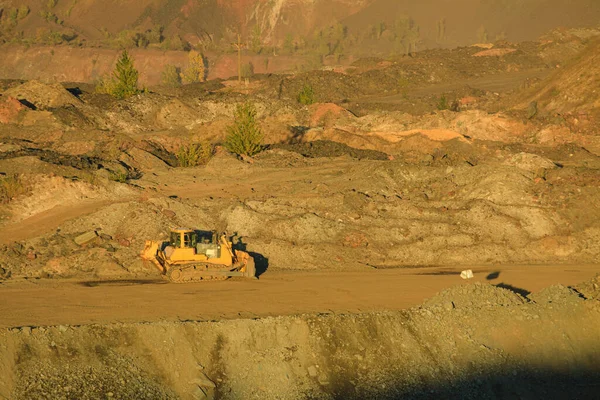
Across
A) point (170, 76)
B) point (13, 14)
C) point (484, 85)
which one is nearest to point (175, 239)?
point (484, 85)

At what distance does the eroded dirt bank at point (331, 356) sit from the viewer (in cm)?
1455

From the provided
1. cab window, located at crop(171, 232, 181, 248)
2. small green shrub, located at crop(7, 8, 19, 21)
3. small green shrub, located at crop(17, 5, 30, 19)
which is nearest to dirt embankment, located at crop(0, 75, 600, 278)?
cab window, located at crop(171, 232, 181, 248)

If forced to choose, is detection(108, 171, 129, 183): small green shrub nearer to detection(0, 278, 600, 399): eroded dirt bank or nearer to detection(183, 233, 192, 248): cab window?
detection(183, 233, 192, 248): cab window

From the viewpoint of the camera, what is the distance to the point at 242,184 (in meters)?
31.3

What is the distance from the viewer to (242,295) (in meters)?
20.1

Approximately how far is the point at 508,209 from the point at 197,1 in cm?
12356

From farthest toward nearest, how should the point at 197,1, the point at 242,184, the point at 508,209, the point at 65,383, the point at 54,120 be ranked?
the point at 197,1 < the point at 54,120 < the point at 242,184 < the point at 508,209 < the point at 65,383

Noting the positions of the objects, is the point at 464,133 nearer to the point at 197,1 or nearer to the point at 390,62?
the point at 390,62

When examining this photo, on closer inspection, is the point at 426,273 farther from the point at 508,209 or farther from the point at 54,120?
the point at 54,120

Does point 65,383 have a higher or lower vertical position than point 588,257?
higher

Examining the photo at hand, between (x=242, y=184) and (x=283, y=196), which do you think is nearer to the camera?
(x=283, y=196)


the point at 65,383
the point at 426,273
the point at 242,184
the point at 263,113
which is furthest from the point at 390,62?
the point at 65,383

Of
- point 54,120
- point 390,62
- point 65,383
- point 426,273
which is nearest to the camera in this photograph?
point 65,383

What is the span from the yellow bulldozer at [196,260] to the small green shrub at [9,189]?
8533mm
